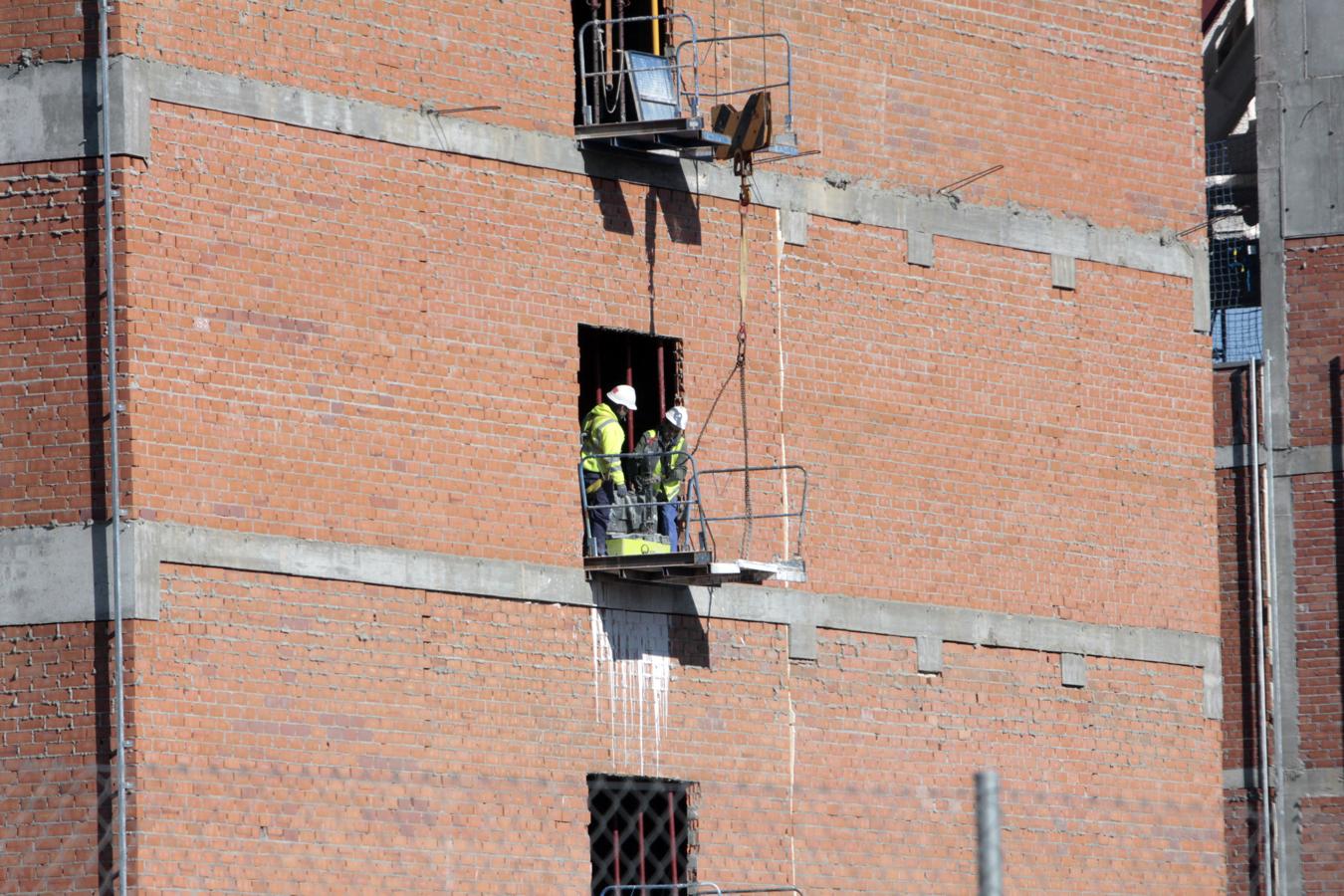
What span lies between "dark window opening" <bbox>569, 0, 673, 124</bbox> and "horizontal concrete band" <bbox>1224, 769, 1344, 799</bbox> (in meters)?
10.5

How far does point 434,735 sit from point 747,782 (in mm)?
3157

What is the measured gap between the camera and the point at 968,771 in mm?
23031

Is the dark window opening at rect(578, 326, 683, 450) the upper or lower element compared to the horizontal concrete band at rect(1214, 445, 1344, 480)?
upper

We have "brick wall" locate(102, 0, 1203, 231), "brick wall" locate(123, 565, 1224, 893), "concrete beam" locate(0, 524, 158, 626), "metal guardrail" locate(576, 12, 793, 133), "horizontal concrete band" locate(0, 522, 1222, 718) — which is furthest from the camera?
"metal guardrail" locate(576, 12, 793, 133)

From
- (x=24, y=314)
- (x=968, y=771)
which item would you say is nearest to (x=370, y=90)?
(x=24, y=314)

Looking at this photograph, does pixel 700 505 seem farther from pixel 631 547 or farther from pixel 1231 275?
pixel 1231 275

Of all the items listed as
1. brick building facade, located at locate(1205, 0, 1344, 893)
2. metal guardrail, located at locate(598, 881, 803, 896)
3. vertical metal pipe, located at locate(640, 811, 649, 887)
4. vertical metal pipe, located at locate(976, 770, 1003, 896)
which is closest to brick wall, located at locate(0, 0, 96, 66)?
vertical metal pipe, located at locate(640, 811, 649, 887)

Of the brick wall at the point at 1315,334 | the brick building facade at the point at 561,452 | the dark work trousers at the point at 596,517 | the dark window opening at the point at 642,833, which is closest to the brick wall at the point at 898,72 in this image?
the brick building facade at the point at 561,452

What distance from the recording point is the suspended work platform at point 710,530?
20.7m

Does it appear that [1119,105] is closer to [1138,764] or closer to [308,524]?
[1138,764]

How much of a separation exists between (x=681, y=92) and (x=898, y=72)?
8.08 ft

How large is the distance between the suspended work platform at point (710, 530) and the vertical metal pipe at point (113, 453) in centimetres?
418

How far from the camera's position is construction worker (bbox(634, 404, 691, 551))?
2127cm

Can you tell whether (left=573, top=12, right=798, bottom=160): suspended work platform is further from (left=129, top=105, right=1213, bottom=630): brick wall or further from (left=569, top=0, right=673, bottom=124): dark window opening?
(left=129, top=105, right=1213, bottom=630): brick wall
